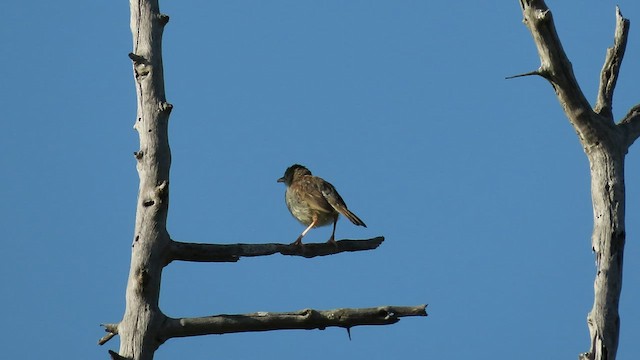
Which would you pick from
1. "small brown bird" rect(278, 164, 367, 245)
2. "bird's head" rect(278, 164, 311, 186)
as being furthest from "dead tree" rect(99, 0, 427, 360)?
"bird's head" rect(278, 164, 311, 186)

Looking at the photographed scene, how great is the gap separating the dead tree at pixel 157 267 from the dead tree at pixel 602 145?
5.05 ft

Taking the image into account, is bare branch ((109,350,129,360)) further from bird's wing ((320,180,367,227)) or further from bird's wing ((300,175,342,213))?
bird's wing ((300,175,342,213))

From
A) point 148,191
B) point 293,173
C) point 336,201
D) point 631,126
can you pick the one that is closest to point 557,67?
point 631,126

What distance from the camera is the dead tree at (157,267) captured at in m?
10.3

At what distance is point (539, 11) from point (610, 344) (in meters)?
2.83

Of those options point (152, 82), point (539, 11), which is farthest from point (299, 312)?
point (539, 11)

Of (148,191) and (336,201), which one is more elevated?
(336,201)

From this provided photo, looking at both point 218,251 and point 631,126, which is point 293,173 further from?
point 631,126

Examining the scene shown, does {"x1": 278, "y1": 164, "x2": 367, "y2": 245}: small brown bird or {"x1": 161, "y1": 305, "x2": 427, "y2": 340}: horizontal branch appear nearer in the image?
{"x1": 161, "y1": 305, "x2": 427, "y2": 340}: horizontal branch

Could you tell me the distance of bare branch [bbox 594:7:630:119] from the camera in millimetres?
10789

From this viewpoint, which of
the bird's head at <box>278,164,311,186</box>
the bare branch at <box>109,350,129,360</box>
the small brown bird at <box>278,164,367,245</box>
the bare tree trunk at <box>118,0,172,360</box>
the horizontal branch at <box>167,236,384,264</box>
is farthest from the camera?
the bird's head at <box>278,164,311,186</box>

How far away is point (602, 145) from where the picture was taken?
1065 cm

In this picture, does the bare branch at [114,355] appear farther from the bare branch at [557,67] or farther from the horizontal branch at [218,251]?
the bare branch at [557,67]

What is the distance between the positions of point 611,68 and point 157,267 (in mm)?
4282
